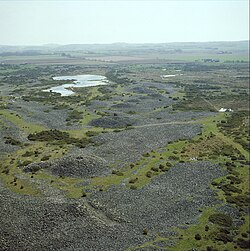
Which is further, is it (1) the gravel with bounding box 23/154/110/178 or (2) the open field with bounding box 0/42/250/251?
(1) the gravel with bounding box 23/154/110/178

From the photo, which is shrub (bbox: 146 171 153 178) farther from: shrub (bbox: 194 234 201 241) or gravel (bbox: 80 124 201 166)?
shrub (bbox: 194 234 201 241)

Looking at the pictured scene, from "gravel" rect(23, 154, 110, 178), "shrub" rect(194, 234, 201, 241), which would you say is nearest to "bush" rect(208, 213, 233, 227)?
"shrub" rect(194, 234, 201, 241)

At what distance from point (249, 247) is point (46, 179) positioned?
36.5 m

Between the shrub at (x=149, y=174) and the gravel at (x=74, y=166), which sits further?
the shrub at (x=149, y=174)

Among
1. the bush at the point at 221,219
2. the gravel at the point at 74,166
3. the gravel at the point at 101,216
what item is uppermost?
the gravel at the point at 74,166

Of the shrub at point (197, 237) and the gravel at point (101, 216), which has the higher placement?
the gravel at point (101, 216)

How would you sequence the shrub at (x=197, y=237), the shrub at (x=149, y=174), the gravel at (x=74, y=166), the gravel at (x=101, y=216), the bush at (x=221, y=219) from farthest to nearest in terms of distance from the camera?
the shrub at (x=149, y=174) → the gravel at (x=74, y=166) → the bush at (x=221, y=219) → the shrub at (x=197, y=237) → the gravel at (x=101, y=216)

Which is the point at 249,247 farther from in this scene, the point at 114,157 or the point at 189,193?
the point at 114,157

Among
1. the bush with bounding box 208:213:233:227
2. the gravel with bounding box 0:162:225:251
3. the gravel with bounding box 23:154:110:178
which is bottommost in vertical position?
the bush with bounding box 208:213:233:227

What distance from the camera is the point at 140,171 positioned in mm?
65500

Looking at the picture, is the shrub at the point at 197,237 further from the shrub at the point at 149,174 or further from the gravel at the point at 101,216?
the shrub at the point at 149,174

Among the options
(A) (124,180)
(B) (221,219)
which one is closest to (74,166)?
(A) (124,180)

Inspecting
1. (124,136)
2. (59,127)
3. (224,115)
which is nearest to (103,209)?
(124,136)

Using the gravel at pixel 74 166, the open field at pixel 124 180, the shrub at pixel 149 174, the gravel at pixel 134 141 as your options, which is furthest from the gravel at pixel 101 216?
the gravel at pixel 134 141
